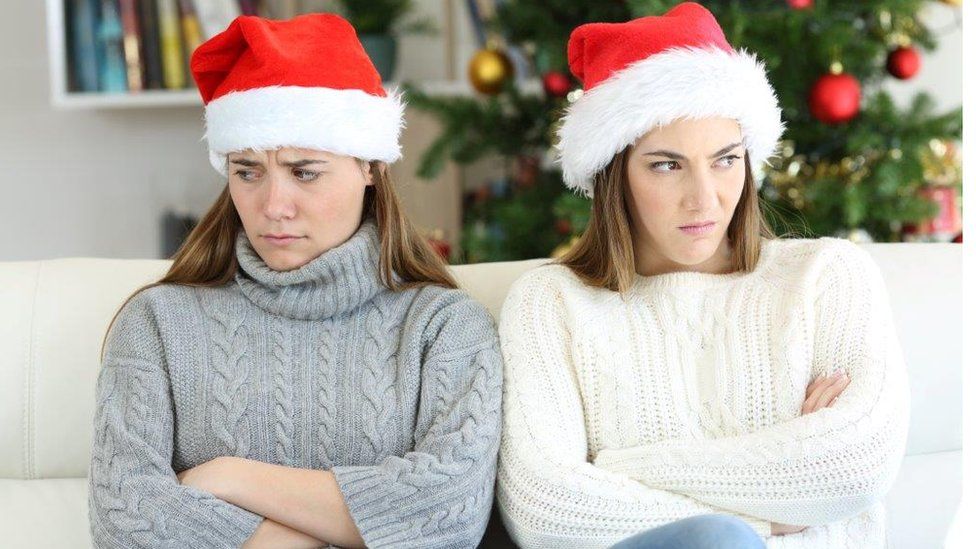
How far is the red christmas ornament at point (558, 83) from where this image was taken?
2.80m

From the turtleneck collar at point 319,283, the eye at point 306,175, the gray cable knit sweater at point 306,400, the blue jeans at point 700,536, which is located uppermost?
the eye at point 306,175

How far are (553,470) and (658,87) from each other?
56 centimetres

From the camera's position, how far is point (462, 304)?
1798 mm

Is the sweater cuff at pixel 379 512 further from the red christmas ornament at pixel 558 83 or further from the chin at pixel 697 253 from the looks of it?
the red christmas ornament at pixel 558 83

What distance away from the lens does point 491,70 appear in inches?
119

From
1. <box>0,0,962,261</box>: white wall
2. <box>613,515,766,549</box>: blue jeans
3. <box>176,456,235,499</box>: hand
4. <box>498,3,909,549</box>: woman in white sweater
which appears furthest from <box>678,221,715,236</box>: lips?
<box>0,0,962,261</box>: white wall

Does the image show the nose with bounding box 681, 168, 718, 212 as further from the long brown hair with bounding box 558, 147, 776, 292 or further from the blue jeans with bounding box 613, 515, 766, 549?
the blue jeans with bounding box 613, 515, 766, 549

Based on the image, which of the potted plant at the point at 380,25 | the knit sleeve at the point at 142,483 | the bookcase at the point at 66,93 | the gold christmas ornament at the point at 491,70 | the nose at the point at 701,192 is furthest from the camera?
the potted plant at the point at 380,25

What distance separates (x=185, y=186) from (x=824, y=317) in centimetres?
253

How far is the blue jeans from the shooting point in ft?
4.55

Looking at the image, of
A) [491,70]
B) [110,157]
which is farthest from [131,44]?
[491,70]

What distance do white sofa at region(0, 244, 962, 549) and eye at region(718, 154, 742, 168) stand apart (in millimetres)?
453

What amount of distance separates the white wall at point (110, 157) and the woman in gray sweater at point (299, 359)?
68.0 inches

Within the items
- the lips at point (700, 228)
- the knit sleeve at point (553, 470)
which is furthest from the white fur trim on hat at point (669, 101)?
the knit sleeve at point (553, 470)
